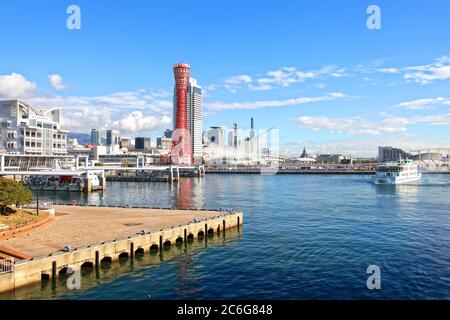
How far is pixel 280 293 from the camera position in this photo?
77.1ft

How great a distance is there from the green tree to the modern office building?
7986cm

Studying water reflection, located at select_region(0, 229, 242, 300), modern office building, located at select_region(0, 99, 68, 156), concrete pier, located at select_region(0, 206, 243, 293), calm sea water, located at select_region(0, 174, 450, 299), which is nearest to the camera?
water reflection, located at select_region(0, 229, 242, 300)

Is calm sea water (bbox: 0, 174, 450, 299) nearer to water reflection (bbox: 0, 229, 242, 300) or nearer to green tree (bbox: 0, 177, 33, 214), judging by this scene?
water reflection (bbox: 0, 229, 242, 300)

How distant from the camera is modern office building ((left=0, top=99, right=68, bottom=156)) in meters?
111

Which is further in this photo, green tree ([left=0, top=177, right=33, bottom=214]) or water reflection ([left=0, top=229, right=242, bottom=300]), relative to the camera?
green tree ([left=0, top=177, right=33, bottom=214])

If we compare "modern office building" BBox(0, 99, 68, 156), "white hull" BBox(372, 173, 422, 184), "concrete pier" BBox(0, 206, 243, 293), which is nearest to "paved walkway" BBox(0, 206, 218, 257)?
"concrete pier" BBox(0, 206, 243, 293)

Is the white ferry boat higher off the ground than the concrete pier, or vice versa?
the white ferry boat

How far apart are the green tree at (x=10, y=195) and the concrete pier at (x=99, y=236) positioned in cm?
386

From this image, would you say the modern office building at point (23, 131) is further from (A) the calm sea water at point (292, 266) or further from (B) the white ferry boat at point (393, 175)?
(B) the white ferry boat at point (393, 175)

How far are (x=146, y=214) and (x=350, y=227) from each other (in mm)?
23720

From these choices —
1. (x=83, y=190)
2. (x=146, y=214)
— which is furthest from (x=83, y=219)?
(x=83, y=190)

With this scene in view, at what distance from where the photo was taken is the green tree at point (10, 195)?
3550cm

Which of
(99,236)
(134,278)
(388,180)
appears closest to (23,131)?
(99,236)
